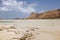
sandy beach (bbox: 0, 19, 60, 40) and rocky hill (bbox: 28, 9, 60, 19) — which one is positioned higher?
rocky hill (bbox: 28, 9, 60, 19)

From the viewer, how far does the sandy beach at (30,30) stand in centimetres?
167

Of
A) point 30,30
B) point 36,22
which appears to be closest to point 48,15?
point 36,22

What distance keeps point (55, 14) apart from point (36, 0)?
33 centimetres

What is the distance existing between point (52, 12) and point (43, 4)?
→ 17 cm

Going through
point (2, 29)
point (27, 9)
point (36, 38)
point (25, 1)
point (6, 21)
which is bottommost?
point (36, 38)

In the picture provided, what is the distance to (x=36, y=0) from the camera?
178cm

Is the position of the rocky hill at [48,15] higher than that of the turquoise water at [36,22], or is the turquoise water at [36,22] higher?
the rocky hill at [48,15]

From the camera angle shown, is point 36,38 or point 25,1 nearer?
point 36,38

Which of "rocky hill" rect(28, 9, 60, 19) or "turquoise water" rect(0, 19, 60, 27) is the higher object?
"rocky hill" rect(28, 9, 60, 19)

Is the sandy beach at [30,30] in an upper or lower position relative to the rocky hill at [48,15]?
lower

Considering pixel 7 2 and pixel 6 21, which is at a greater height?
pixel 7 2

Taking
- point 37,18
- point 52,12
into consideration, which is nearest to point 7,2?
point 37,18

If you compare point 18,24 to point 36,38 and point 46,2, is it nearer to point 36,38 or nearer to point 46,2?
point 36,38

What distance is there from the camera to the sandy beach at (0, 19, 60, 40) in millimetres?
1672
